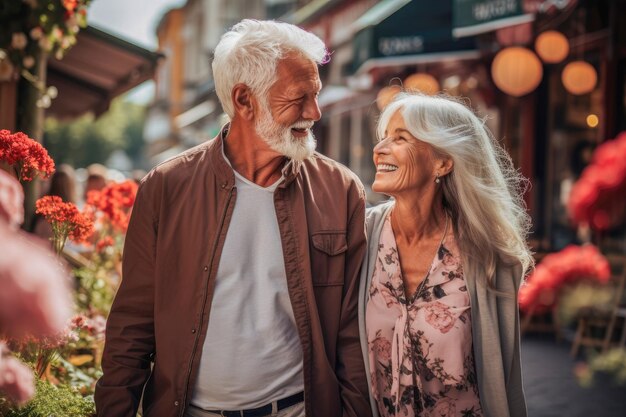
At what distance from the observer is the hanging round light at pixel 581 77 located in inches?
335

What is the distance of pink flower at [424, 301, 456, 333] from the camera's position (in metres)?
2.94

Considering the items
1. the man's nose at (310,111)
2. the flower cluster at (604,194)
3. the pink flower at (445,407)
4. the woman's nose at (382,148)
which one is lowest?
the pink flower at (445,407)

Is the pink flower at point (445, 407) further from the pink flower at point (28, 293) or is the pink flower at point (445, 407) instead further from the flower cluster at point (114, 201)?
the flower cluster at point (114, 201)

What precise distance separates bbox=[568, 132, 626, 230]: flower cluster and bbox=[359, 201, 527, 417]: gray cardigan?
1380 mm

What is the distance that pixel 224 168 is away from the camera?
8.96 ft

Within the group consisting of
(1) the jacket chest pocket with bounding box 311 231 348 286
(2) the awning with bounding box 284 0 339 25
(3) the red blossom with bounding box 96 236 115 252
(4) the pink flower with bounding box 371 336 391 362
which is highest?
(2) the awning with bounding box 284 0 339 25

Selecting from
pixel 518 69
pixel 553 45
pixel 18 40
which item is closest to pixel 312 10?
pixel 553 45

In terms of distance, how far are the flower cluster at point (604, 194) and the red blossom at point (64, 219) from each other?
230cm

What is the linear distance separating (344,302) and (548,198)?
838 cm

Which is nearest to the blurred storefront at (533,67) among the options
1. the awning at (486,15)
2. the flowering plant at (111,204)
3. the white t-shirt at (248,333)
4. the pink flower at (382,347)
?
the awning at (486,15)

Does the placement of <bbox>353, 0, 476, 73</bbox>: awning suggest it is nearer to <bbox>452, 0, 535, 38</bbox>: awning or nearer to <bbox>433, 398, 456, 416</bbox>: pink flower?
<bbox>452, 0, 535, 38</bbox>: awning

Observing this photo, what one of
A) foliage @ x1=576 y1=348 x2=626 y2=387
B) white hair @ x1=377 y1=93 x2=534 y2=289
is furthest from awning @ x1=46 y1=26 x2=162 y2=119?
foliage @ x1=576 y1=348 x2=626 y2=387

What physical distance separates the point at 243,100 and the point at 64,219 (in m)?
1.05

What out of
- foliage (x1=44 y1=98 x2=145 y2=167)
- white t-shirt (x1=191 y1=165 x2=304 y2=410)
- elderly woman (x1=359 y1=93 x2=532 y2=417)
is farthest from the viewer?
foliage (x1=44 y1=98 x2=145 y2=167)
